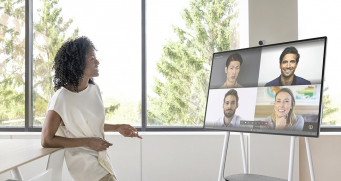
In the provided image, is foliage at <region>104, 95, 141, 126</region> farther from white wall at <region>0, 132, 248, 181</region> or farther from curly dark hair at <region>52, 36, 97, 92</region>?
curly dark hair at <region>52, 36, 97, 92</region>

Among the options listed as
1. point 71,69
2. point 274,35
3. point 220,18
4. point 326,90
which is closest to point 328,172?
point 326,90

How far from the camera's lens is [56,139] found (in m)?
1.41

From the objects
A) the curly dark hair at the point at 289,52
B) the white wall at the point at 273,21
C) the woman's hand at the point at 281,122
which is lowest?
the woman's hand at the point at 281,122

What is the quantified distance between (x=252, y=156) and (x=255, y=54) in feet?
3.37

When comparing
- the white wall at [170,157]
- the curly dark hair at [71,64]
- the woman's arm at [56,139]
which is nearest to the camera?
the woman's arm at [56,139]

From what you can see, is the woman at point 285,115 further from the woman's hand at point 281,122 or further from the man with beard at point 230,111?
the man with beard at point 230,111

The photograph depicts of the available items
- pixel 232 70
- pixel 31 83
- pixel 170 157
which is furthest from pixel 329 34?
pixel 31 83

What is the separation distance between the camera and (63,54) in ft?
5.24

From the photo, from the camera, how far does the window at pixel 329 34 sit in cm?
270

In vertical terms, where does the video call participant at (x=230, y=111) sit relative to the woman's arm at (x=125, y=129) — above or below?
above

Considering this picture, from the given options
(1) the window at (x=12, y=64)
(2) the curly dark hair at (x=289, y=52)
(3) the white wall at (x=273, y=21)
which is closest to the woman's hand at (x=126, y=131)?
(2) the curly dark hair at (x=289, y=52)

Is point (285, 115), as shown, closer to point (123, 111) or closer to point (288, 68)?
point (288, 68)

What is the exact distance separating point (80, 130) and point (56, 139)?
146mm

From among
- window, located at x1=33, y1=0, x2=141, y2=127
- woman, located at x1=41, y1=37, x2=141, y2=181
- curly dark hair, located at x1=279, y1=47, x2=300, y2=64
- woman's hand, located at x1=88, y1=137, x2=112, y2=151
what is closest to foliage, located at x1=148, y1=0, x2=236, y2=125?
window, located at x1=33, y1=0, x2=141, y2=127
